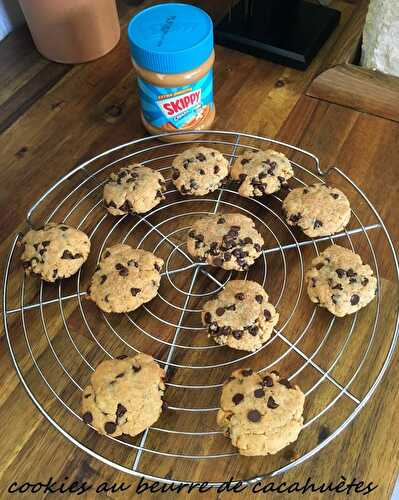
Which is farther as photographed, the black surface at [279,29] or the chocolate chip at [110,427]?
the black surface at [279,29]

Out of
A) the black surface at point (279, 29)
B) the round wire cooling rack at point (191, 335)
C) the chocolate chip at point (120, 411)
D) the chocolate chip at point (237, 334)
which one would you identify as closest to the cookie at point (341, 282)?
the round wire cooling rack at point (191, 335)

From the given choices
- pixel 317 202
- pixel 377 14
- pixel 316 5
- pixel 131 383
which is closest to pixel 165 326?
pixel 131 383

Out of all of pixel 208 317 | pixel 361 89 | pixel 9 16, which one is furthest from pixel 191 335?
pixel 9 16

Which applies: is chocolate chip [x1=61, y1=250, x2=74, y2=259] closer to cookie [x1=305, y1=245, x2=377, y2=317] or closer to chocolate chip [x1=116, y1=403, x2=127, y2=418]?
chocolate chip [x1=116, y1=403, x2=127, y2=418]

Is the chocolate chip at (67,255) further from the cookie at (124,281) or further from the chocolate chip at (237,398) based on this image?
the chocolate chip at (237,398)

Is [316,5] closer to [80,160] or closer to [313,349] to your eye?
[80,160]

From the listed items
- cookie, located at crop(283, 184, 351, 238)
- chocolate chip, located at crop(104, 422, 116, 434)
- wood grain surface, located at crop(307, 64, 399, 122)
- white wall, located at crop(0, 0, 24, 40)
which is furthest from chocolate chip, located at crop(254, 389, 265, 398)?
white wall, located at crop(0, 0, 24, 40)
